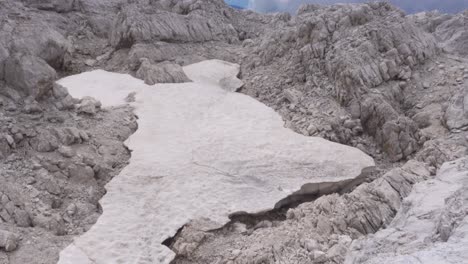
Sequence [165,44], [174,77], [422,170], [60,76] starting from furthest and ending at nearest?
[165,44]
[60,76]
[174,77]
[422,170]

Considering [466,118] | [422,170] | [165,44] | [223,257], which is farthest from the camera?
[165,44]

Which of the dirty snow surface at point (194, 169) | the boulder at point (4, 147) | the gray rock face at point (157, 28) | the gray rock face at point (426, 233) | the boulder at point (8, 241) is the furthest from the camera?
the gray rock face at point (157, 28)

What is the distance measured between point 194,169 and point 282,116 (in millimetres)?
5373

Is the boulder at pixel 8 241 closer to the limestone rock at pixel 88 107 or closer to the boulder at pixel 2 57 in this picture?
the boulder at pixel 2 57

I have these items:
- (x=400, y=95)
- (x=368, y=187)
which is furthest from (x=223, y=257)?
(x=400, y=95)

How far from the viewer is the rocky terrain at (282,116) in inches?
347

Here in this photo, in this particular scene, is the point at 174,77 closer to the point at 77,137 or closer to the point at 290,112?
the point at 290,112

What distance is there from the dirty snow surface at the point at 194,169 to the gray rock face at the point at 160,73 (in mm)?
1513

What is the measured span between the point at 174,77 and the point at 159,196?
9363 mm

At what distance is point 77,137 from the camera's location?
514 inches

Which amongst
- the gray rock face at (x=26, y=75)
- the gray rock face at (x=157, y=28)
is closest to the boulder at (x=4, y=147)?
the gray rock face at (x=26, y=75)

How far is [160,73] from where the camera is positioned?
65.0 feet

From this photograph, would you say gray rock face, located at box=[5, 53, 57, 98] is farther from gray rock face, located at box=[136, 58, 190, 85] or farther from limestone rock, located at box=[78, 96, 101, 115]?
gray rock face, located at box=[136, 58, 190, 85]

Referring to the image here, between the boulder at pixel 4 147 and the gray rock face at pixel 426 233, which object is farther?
the boulder at pixel 4 147
